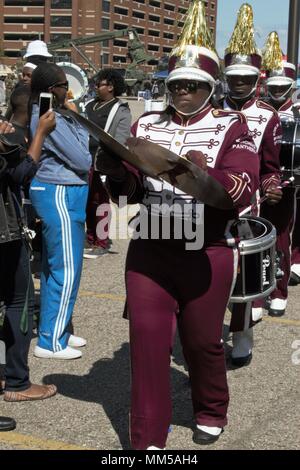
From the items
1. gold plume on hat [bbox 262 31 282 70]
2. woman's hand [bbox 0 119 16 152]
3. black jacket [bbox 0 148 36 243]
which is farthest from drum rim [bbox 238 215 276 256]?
gold plume on hat [bbox 262 31 282 70]

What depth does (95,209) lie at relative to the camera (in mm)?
8500

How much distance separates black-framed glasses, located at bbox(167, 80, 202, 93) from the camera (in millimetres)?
3349

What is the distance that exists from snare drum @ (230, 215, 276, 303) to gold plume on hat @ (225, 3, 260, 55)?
156 centimetres

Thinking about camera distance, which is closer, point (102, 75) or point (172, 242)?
point (172, 242)

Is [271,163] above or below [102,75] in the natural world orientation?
below

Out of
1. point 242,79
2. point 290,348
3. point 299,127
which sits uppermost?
point 242,79

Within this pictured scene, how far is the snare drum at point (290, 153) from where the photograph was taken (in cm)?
536

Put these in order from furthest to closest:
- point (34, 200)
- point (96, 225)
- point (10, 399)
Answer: point (96, 225) → point (34, 200) → point (10, 399)

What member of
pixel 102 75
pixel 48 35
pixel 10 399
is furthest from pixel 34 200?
pixel 48 35

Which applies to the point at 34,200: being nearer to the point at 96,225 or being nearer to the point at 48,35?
the point at 96,225

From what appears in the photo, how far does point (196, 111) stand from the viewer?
3.38m

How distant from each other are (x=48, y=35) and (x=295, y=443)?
10268 centimetres

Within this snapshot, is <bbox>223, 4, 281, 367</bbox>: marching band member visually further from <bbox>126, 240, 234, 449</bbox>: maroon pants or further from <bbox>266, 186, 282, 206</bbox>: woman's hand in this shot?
<bbox>126, 240, 234, 449</bbox>: maroon pants

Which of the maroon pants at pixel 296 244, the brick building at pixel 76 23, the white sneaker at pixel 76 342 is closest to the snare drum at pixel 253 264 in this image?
the white sneaker at pixel 76 342
